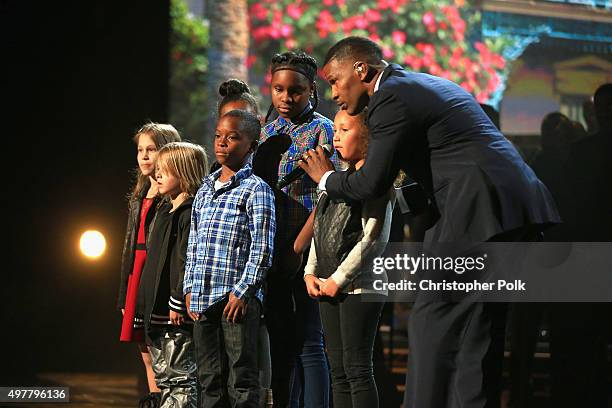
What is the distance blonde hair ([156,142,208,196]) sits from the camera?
3602 millimetres

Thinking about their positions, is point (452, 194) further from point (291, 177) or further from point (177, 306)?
point (177, 306)

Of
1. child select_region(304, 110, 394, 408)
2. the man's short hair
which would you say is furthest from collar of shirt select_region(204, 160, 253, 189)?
the man's short hair

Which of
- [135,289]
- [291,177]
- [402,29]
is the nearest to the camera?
[291,177]

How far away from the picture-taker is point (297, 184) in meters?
3.39

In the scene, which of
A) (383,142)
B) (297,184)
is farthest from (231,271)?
(383,142)

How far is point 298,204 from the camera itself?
3.39 metres

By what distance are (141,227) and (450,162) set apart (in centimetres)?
164

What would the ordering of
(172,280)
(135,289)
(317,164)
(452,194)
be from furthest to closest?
(135,289) < (172,280) < (317,164) < (452,194)

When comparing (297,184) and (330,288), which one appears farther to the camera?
(297,184)

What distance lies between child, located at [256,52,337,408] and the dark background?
1.82m

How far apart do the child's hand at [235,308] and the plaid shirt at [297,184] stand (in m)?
0.34

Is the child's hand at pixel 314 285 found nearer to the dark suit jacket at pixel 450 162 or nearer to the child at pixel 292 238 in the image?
the child at pixel 292 238

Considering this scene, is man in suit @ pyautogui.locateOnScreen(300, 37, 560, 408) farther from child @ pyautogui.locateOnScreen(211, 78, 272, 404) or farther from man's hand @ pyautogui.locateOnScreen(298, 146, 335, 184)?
child @ pyautogui.locateOnScreen(211, 78, 272, 404)

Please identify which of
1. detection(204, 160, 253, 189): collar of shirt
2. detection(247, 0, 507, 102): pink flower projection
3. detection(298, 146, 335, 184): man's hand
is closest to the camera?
detection(298, 146, 335, 184): man's hand
